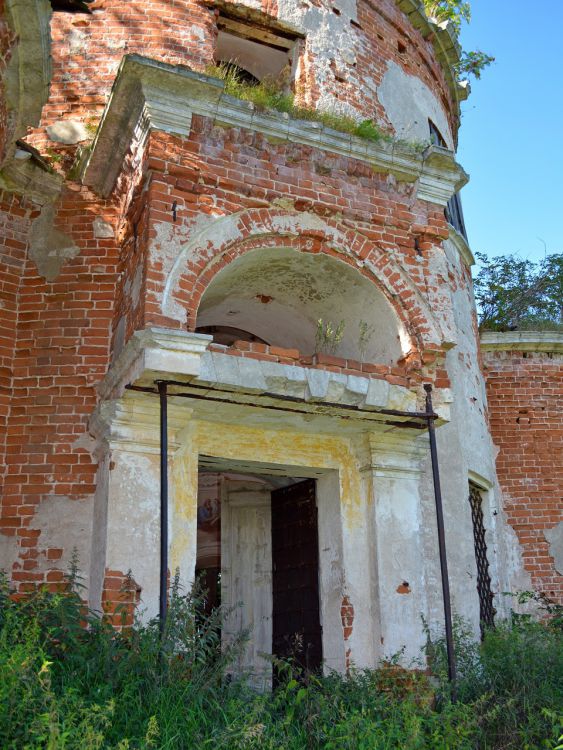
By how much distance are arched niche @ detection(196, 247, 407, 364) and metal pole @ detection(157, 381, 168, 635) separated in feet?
5.06

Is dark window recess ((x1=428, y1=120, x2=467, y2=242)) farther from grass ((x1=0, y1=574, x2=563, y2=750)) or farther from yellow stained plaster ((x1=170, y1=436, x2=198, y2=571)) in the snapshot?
grass ((x1=0, y1=574, x2=563, y2=750))

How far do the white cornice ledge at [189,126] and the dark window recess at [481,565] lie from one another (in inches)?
143

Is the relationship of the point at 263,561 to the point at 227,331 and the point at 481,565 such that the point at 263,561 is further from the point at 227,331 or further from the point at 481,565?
the point at 227,331

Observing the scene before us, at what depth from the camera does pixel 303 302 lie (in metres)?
7.98

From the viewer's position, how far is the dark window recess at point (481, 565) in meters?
8.51

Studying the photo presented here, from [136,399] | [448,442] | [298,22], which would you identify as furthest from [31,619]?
[298,22]

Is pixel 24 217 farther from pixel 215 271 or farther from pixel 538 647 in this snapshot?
pixel 538 647

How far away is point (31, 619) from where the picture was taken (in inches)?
196

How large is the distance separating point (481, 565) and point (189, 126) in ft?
19.0

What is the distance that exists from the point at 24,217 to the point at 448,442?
16.1 ft

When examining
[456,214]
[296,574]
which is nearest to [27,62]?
[296,574]

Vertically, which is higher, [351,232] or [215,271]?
[351,232]

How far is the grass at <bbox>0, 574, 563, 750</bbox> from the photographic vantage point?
12.5 ft

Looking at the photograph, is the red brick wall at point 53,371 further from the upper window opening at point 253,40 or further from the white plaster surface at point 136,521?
the upper window opening at point 253,40
